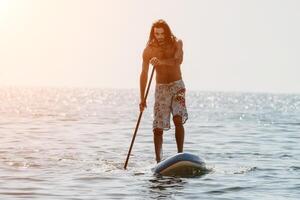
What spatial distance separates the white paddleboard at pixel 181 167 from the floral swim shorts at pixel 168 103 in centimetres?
102

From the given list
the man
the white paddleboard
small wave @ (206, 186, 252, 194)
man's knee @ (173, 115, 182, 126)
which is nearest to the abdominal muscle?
the man

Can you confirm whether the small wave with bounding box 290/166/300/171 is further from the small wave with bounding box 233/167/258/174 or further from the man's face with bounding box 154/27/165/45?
the man's face with bounding box 154/27/165/45

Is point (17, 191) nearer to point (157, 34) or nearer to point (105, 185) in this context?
point (105, 185)

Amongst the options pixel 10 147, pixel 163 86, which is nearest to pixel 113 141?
pixel 10 147

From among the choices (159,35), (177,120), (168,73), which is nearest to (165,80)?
(168,73)

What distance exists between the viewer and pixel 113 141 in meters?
20.0

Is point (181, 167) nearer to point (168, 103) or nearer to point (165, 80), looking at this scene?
point (168, 103)

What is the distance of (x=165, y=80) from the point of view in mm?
13094

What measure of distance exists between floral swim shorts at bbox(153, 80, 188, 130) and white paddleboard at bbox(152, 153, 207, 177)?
102 cm

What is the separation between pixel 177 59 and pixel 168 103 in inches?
32.5

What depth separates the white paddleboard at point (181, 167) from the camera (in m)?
12.1

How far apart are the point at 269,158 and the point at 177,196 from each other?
5.53 meters

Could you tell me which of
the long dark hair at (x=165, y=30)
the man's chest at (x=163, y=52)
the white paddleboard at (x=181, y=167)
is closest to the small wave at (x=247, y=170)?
the white paddleboard at (x=181, y=167)

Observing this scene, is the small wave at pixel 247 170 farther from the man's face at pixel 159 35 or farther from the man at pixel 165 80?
the man's face at pixel 159 35
